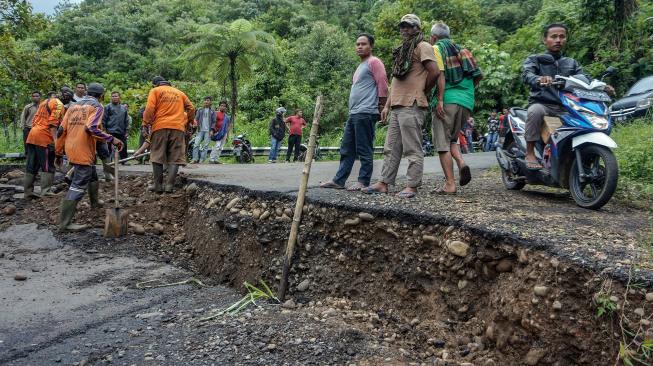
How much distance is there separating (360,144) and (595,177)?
84.4 inches

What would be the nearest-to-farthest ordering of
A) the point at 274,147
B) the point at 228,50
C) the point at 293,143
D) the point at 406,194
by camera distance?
the point at 406,194 → the point at 274,147 → the point at 293,143 → the point at 228,50

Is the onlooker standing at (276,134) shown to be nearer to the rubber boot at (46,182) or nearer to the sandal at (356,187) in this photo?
the rubber boot at (46,182)

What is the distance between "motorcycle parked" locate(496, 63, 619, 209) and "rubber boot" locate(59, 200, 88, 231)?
538cm

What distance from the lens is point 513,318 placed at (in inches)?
123

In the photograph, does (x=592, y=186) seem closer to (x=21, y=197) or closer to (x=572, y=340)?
(x=572, y=340)

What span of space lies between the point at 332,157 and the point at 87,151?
1122 cm

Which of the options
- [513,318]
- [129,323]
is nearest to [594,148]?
[513,318]

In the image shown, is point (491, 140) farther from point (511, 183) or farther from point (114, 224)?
point (114, 224)

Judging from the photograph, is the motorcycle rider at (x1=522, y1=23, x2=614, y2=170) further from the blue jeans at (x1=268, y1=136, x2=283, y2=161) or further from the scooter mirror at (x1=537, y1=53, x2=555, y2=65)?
the blue jeans at (x1=268, y1=136, x2=283, y2=161)

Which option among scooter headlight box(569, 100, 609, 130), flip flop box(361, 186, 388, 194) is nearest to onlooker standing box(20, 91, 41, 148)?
flip flop box(361, 186, 388, 194)

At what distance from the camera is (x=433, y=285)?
3781 mm

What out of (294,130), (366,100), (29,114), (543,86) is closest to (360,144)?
(366,100)

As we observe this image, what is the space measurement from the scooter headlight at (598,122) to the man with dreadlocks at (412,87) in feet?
4.56

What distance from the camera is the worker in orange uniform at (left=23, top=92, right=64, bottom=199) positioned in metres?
7.84
